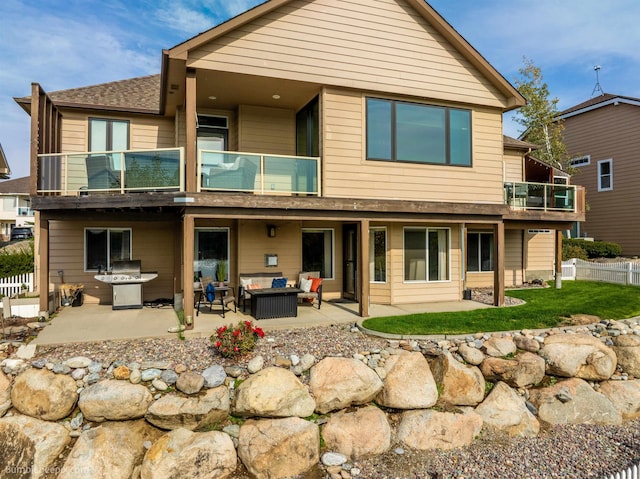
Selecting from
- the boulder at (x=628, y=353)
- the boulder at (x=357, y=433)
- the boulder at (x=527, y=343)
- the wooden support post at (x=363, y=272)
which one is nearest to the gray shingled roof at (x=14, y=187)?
the wooden support post at (x=363, y=272)

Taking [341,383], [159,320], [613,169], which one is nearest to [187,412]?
[341,383]

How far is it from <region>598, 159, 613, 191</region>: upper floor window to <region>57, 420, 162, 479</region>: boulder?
24.4 meters

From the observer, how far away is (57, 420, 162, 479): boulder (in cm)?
524

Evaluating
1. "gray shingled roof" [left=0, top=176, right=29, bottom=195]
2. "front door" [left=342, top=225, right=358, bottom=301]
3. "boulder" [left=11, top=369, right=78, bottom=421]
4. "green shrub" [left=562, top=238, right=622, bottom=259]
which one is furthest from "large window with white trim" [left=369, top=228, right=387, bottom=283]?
"gray shingled roof" [left=0, top=176, right=29, bottom=195]

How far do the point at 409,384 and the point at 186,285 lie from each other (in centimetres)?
494

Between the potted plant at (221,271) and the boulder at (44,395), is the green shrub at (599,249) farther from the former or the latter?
the boulder at (44,395)

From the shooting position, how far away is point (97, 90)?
13047 mm

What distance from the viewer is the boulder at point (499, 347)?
25.6 ft

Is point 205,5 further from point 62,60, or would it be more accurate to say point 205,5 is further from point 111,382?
point 111,382

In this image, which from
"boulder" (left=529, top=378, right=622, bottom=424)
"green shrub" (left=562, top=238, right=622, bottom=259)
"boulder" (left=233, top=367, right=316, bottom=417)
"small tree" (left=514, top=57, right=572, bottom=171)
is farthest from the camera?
"small tree" (left=514, top=57, right=572, bottom=171)

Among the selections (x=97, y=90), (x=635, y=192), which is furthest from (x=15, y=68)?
(x=635, y=192)

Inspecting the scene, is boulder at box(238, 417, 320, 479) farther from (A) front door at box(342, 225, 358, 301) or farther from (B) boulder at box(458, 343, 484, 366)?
(A) front door at box(342, 225, 358, 301)

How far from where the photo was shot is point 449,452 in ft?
20.0

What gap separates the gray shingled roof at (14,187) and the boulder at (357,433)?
39190 millimetres
